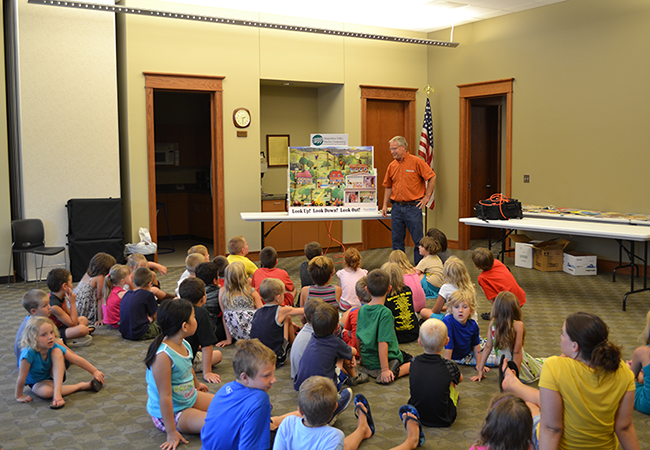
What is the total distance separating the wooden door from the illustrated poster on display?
3089 millimetres

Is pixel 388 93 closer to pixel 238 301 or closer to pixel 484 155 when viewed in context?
pixel 484 155

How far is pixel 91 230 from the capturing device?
738cm

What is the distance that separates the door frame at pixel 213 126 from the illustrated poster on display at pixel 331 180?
1224 mm

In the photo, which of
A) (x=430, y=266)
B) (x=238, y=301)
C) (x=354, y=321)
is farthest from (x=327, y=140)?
(x=354, y=321)

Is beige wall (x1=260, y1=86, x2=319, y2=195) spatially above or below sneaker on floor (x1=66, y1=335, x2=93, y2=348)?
above

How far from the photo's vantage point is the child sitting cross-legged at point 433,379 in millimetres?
3031

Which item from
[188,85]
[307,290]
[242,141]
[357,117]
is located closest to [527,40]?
[357,117]

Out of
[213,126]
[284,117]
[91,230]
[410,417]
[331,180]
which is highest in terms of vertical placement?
[284,117]

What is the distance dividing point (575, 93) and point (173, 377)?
23.2ft

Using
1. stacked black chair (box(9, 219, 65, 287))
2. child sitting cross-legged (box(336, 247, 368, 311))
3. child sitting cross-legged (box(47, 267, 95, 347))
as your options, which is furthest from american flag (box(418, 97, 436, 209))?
child sitting cross-legged (box(47, 267, 95, 347))

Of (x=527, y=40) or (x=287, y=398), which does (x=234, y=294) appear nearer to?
(x=287, y=398)

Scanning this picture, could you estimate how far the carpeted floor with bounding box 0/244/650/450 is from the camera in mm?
3043

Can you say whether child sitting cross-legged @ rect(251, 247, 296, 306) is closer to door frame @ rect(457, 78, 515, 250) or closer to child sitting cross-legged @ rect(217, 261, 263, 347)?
child sitting cross-legged @ rect(217, 261, 263, 347)

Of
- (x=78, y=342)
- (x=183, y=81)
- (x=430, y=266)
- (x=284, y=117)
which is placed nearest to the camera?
(x=78, y=342)
